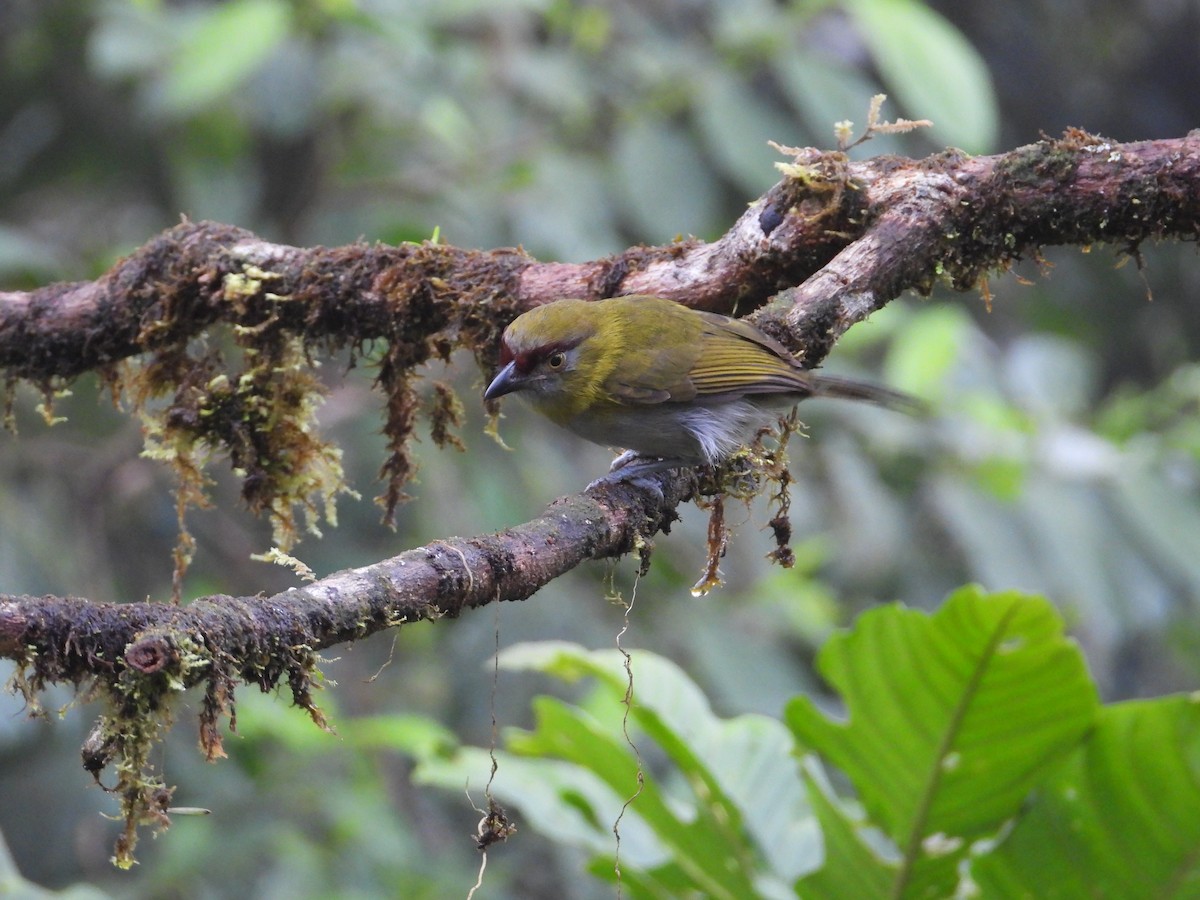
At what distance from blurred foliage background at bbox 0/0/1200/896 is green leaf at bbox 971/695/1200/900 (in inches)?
73.9

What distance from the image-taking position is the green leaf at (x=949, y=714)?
2373 millimetres

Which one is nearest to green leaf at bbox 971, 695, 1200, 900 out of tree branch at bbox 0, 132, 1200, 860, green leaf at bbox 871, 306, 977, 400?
tree branch at bbox 0, 132, 1200, 860

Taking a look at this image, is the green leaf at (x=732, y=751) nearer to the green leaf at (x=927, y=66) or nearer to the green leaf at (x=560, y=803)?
the green leaf at (x=560, y=803)

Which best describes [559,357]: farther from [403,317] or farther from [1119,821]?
[1119,821]

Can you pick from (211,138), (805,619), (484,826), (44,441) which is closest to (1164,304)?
(805,619)

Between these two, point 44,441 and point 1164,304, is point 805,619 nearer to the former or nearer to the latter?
point 44,441

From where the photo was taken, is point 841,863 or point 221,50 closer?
point 841,863

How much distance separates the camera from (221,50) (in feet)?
14.0

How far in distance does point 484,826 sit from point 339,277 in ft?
4.47

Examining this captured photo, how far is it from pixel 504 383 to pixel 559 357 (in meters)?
0.15

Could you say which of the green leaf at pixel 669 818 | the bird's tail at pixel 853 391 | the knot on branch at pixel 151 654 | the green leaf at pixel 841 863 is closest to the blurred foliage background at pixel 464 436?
the green leaf at pixel 669 818

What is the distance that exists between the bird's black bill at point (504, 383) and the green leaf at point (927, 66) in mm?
2198

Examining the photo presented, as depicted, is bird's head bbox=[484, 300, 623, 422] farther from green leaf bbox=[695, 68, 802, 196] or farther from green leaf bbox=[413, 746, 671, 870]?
green leaf bbox=[695, 68, 802, 196]

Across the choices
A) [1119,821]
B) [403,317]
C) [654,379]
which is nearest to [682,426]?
[654,379]
